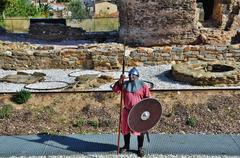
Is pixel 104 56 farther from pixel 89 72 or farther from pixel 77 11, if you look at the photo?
pixel 77 11

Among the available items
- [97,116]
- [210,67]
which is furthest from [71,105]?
[210,67]

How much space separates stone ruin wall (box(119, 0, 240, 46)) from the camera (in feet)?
60.5

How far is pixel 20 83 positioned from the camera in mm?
15258

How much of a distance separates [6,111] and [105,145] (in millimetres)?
3333

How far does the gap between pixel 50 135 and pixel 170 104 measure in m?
3.45

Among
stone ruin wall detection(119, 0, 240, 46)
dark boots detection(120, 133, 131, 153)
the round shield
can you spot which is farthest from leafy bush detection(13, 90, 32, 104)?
stone ruin wall detection(119, 0, 240, 46)

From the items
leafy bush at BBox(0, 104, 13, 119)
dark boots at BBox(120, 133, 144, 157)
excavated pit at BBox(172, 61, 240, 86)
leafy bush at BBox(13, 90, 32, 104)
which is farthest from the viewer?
excavated pit at BBox(172, 61, 240, 86)

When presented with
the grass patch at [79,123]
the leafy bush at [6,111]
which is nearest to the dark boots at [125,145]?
the grass patch at [79,123]

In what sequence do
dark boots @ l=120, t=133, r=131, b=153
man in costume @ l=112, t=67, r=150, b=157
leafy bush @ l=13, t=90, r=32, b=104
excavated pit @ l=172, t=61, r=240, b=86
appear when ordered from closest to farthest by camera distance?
man in costume @ l=112, t=67, r=150, b=157, dark boots @ l=120, t=133, r=131, b=153, leafy bush @ l=13, t=90, r=32, b=104, excavated pit @ l=172, t=61, r=240, b=86

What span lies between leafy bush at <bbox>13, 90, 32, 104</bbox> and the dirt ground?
10cm

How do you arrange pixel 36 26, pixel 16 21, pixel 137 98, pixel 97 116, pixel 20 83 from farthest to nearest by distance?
pixel 16 21, pixel 36 26, pixel 20 83, pixel 97 116, pixel 137 98

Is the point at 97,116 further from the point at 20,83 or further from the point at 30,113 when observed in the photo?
the point at 20,83

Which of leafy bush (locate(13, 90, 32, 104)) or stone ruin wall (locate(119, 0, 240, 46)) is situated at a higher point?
stone ruin wall (locate(119, 0, 240, 46))

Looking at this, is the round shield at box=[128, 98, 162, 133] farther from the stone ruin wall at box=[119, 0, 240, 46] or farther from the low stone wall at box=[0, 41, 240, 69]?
the stone ruin wall at box=[119, 0, 240, 46]
